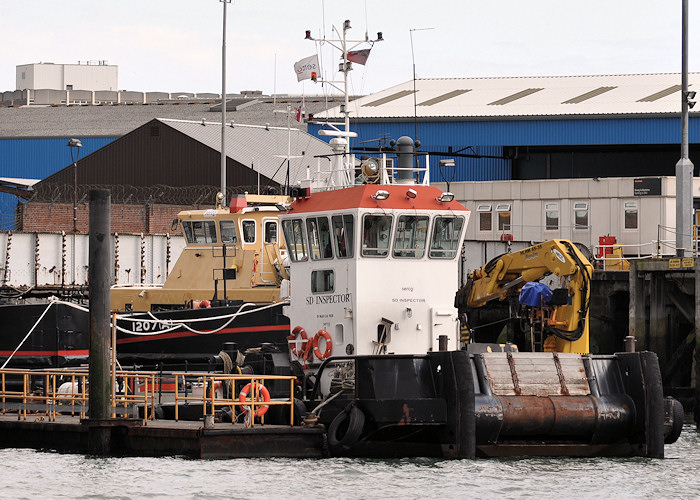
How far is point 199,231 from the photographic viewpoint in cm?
3216

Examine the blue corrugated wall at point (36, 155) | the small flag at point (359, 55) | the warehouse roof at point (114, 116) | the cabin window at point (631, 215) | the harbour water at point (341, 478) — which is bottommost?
the harbour water at point (341, 478)

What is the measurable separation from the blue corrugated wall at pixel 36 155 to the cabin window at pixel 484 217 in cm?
3427

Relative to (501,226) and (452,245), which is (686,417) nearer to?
(452,245)

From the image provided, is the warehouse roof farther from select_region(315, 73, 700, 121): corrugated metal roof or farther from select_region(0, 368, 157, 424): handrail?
select_region(0, 368, 157, 424): handrail

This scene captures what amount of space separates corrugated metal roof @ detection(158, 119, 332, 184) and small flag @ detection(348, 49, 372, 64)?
33.3 metres

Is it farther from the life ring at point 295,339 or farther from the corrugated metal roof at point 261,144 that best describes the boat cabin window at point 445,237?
the corrugated metal roof at point 261,144

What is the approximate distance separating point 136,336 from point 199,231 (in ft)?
13.2

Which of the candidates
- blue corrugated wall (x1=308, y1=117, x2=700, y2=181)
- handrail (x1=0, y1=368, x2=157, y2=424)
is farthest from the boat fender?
blue corrugated wall (x1=308, y1=117, x2=700, y2=181)

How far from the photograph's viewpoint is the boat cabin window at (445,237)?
23.5 m

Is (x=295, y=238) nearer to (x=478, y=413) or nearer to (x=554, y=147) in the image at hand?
(x=478, y=413)

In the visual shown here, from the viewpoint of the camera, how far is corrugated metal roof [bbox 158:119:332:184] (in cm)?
6134

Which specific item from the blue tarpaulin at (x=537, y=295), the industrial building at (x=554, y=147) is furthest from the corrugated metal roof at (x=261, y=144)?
the blue tarpaulin at (x=537, y=295)

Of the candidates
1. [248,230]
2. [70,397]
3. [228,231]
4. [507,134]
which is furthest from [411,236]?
[507,134]

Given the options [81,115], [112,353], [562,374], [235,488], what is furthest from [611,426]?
[81,115]
